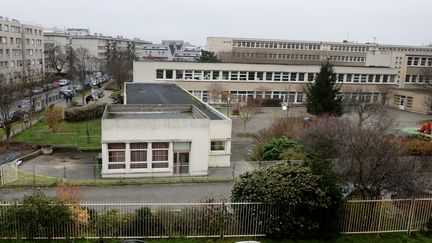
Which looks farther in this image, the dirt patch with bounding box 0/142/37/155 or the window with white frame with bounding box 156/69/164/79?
the window with white frame with bounding box 156/69/164/79

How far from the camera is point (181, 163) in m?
23.8

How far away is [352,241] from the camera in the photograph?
14258mm

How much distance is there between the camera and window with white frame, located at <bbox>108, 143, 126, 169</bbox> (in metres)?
22.8

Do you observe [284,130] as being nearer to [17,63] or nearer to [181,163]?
[181,163]

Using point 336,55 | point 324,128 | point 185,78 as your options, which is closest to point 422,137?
point 324,128

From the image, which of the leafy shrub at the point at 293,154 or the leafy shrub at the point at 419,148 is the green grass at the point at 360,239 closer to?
the leafy shrub at the point at 293,154

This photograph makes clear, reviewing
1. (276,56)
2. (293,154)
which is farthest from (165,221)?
(276,56)

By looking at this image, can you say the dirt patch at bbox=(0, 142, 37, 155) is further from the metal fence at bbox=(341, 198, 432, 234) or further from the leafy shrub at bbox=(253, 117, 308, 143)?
the metal fence at bbox=(341, 198, 432, 234)

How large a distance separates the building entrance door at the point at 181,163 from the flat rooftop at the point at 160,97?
453cm

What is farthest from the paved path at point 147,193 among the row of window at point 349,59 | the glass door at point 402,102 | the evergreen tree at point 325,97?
the row of window at point 349,59

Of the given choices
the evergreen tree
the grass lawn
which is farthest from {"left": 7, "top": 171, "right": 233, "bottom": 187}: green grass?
the evergreen tree

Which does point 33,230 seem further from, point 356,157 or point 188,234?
point 356,157

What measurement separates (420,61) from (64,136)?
51.9m

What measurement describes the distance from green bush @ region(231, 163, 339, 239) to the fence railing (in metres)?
0.23
